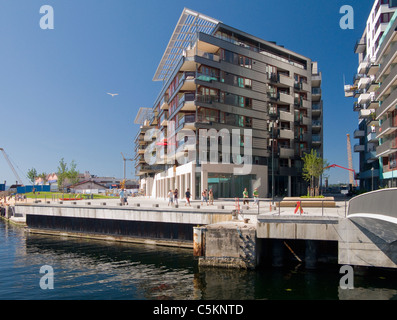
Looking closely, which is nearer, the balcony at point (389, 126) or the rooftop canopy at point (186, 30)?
the balcony at point (389, 126)

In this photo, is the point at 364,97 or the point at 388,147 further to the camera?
the point at 364,97

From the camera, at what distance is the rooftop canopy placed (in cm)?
4956

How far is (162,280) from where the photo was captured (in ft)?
61.1

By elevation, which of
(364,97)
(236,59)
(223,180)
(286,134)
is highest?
(236,59)

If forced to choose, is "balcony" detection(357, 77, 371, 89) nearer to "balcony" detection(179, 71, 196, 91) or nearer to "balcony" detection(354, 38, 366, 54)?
"balcony" detection(354, 38, 366, 54)

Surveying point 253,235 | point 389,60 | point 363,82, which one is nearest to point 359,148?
point 363,82

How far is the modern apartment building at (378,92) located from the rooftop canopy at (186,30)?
2494 centimetres

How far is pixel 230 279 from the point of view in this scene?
1833 centimetres

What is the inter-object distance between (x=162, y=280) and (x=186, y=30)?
43057mm

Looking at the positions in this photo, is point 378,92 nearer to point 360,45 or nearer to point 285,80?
point 285,80

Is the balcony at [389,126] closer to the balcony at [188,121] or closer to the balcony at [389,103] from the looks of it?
the balcony at [389,103]

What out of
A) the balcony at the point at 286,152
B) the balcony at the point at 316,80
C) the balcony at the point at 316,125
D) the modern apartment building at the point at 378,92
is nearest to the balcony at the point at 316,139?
the balcony at the point at 316,125

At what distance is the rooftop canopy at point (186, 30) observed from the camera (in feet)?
163
